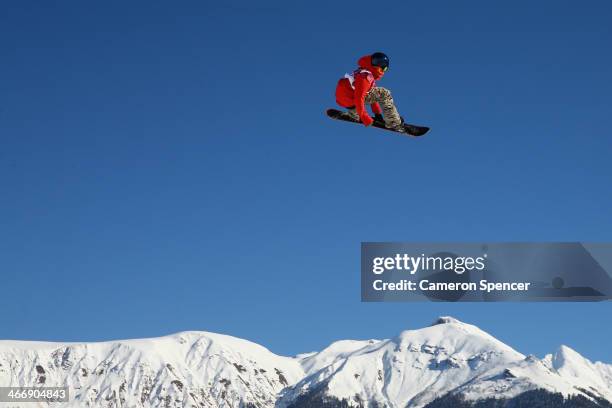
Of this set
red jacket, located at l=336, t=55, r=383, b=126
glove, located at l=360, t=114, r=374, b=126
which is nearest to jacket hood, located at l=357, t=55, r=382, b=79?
red jacket, located at l=336, t=55, r=383, b=126

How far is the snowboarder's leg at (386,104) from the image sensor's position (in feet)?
98.4

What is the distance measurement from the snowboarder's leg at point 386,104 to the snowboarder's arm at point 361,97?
39.9 inches

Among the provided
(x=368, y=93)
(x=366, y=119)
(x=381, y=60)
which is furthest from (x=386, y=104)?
(x=381, y=60)

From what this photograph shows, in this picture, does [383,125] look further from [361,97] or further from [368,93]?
[361,97]

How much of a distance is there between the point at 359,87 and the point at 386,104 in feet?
8.69

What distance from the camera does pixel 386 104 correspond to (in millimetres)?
30609

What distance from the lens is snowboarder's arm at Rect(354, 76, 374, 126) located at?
28.0m

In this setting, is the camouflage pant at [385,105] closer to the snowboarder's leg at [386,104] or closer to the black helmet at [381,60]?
the snowboarder's leg at [386,104]

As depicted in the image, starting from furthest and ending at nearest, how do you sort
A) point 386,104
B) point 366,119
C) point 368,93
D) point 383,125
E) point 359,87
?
1. point 383,125
2. point 386,104
3. point 368,93
4. point 366,119
5. point 359,87

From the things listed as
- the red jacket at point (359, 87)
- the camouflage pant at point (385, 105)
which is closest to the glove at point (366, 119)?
the red jacket at point (359, 87)

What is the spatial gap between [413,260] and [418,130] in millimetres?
21015

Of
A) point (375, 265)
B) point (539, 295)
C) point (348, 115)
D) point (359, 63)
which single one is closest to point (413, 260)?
point (375, 265)

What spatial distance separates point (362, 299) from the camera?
169ft

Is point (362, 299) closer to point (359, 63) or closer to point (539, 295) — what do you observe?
point (539, 295)
